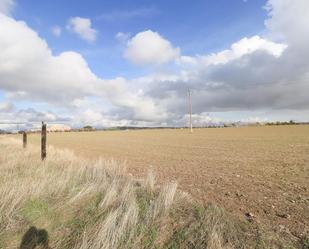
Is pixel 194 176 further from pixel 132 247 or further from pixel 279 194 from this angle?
pixel 132 247

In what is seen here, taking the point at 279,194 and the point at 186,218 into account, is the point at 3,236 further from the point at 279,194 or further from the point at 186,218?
the point at 279,194

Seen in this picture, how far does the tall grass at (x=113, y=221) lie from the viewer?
4.83m

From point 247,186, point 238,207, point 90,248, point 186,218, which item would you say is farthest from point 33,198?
point 247,186

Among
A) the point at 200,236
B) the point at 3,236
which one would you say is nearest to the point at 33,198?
the point at 3,236

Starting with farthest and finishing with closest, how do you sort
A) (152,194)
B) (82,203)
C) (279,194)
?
(279,194)
(152,194)
(82,203)

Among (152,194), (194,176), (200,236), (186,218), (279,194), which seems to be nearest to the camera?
(200,236)

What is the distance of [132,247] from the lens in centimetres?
470

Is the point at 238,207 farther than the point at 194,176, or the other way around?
the point at 194,176

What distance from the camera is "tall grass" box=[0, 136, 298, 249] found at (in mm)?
4832

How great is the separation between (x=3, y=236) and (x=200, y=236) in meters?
3.47

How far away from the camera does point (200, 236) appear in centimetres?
491

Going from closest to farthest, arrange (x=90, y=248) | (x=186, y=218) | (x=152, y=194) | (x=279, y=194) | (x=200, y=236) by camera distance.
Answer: (x=90, y=248), (x=200, y=236), (x=186, y=218), (x=152, y=194), (x=279, y=194)

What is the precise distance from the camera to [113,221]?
5.24 m

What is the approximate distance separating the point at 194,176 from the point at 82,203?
6.00m
